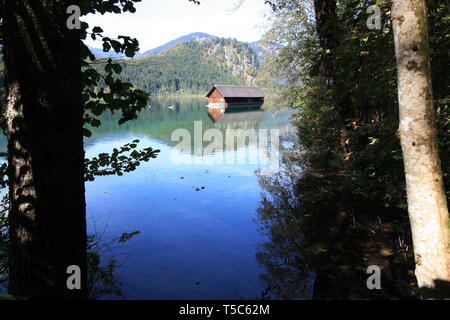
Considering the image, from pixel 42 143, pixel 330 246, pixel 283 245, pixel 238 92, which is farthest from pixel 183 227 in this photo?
pixel 238 92

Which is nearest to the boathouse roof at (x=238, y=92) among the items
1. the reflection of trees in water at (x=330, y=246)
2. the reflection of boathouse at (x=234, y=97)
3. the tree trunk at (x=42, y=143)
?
the reflection of boathouse at (x=234, y=97)

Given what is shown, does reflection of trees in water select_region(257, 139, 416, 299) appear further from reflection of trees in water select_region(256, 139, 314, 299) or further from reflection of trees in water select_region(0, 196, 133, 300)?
reflection of trees in water select_region(0, 196, 133, 300)

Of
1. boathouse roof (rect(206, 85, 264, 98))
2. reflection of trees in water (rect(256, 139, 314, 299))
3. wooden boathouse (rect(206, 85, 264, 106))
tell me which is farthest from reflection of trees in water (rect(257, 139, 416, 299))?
boathouse roof (rect(206, 85, 264, 98))

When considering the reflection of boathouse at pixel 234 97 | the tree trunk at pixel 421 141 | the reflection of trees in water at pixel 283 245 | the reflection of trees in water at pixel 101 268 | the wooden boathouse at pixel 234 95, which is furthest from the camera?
the wooden boathouse at pixel 234 95

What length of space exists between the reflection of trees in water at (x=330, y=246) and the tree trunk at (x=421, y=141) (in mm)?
1966

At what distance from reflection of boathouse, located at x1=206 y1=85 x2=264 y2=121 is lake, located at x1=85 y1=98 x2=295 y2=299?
189 ft

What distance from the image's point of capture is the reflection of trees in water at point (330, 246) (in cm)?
496

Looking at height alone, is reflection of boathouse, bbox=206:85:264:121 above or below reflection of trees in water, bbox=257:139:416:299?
above

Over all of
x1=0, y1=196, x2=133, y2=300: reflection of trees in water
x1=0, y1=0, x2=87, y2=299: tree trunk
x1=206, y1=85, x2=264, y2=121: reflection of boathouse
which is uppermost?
x1=206, y1=85, x2=264, y2=121: reflection of boathouse

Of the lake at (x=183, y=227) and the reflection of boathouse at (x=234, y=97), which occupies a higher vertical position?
the reflection of boathouse at (x=234, y=97)

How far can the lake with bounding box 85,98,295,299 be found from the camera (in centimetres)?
557

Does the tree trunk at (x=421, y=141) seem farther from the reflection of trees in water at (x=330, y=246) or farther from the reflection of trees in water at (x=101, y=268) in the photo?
the reflection of trees in water at (x=101, y=268)

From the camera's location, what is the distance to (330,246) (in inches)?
249

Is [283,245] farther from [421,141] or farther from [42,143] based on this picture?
[42,143]
